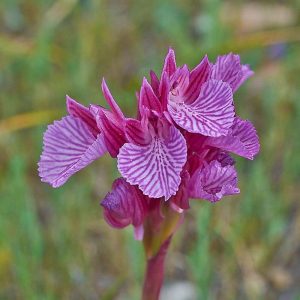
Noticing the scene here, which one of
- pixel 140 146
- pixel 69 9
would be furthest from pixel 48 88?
pixel 140 146

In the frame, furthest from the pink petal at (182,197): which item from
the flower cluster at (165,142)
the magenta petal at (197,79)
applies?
the magenta petal at (197,79)

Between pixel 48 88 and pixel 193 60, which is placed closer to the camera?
pixel 193 60

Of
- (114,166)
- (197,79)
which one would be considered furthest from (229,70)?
(114,166)

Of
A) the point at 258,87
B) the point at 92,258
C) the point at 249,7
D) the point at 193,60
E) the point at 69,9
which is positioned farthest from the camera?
the point at 249,7

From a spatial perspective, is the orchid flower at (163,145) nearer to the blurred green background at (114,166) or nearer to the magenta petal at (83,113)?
the magenta petal at (83,113)

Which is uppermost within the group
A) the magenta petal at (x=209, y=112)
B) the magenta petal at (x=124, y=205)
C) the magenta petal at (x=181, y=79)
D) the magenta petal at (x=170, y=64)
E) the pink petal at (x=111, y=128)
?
the magenta petal at (x=170, y=64)

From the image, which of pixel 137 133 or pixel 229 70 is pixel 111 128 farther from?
pixel 229 70

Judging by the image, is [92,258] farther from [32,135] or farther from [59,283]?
[32,135]
